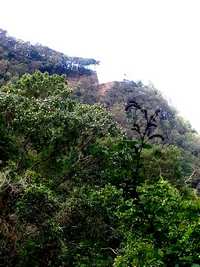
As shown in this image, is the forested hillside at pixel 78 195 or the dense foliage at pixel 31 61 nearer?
the forested hillside at pixel 78 195

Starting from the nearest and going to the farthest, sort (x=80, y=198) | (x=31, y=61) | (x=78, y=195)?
(x=80, y=198)
(x=78, y=195)
(x=31, y=61)

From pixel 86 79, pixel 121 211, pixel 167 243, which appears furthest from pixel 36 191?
pixel 86 79

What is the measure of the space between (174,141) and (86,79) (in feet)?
99.7

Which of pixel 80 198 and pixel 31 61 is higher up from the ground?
pixel 31 61

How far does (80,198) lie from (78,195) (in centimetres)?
33

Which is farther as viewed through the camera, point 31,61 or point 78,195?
point 31,61

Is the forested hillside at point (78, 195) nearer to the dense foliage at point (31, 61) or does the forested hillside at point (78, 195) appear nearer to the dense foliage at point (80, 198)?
the dense foliage at point (80, 198)

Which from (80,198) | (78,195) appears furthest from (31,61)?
(80,198)

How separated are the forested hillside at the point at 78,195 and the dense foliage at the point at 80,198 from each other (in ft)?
0.09

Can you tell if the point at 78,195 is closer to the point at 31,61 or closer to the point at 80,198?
the point at 80,198

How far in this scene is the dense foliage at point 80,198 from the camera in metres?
11.8

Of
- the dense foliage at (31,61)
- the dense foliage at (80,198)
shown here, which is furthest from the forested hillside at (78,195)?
the dense foliage at (31,61)

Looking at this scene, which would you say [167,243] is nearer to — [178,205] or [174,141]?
[178,205]

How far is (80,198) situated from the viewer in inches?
559
